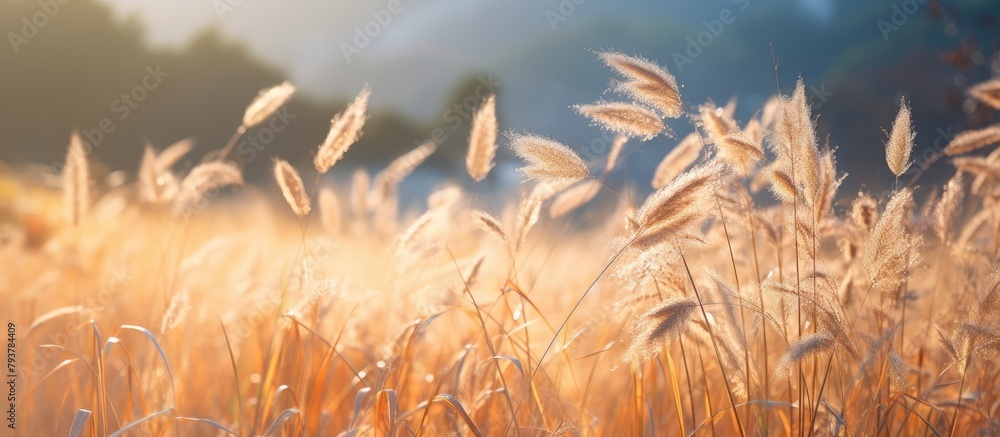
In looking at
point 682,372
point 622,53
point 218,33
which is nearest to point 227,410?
point 682,372

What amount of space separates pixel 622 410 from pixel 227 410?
150cm

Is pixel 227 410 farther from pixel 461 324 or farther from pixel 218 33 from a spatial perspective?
pixel 218 33

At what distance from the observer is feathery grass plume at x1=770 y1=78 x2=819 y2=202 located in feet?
5.22

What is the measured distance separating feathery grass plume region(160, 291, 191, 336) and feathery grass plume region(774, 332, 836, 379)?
1.50 meters

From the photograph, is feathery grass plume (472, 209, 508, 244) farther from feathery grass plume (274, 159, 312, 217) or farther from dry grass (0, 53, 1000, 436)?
feathery grass plume (274, 159, 312, 217)

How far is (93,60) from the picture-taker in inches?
715

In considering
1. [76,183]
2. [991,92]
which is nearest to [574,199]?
[991,92]

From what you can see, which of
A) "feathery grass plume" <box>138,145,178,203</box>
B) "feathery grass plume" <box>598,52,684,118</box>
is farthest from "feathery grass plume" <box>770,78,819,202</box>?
"feathery grass plume" <box>138,145,178,203</box>

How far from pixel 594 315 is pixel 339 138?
1.36 meters

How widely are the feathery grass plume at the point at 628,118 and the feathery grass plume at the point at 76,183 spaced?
78.9 inches

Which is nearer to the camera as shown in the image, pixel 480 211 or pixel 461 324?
pixel 480 211

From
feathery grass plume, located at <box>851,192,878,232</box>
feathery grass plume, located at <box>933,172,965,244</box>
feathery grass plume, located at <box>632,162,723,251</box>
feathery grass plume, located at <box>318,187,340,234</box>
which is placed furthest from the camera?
feathery grass plume, located at <box>318,187,340,234</box>

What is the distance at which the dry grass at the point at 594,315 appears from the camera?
1594 millimetres

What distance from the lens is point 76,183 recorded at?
2654mm
